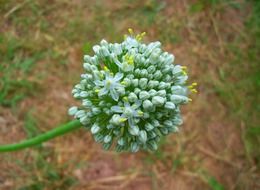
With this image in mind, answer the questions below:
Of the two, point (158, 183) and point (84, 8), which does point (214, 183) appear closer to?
point (158, 183)

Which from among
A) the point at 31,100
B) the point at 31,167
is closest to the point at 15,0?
the point at 31,100

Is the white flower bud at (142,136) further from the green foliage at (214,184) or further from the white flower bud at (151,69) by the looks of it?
the green foliage at (214,184)

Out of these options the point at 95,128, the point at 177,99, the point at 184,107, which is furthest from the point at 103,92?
the point at 184,107

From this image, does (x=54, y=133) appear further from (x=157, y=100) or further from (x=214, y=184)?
(x=214, y=184)

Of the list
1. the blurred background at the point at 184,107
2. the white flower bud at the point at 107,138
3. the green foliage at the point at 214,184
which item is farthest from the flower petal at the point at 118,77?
the green foliage at the point at 214,184

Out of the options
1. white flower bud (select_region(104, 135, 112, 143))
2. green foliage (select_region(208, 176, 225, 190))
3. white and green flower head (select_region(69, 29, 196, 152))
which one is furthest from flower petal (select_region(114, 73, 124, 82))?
green foliage (select_region(208, 176, 225, 190))

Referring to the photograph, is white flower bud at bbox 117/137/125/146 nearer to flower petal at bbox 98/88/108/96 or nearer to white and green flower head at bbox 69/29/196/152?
white and green flower head at bbox 69/29/196/152
